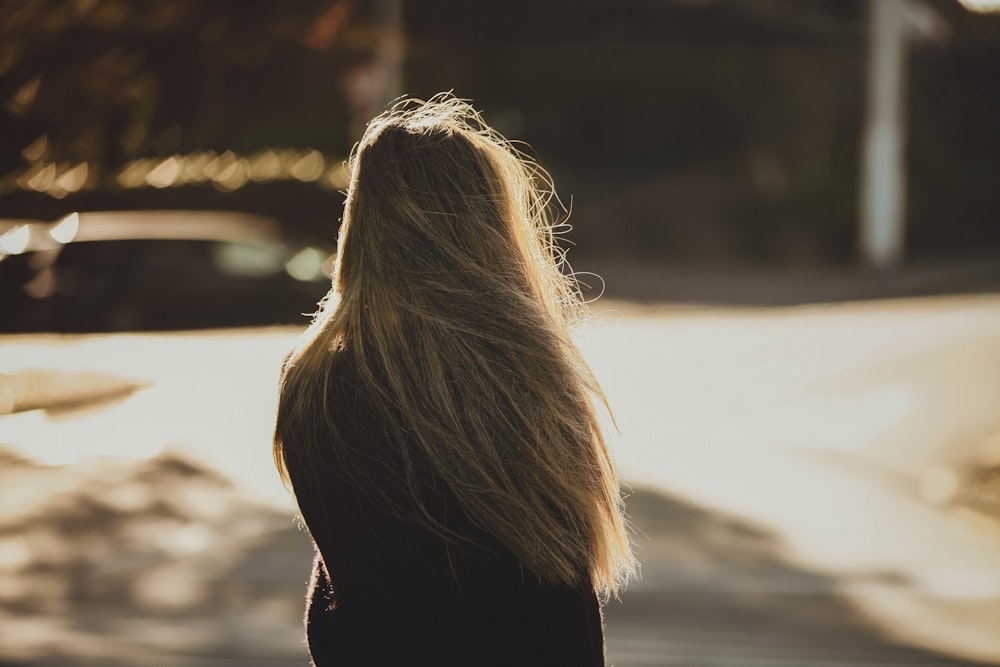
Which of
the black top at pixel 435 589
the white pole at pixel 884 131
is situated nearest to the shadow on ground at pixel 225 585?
the black top at pixel 435 589

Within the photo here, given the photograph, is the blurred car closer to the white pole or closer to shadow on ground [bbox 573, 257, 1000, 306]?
shadow on ground [bbox 573, 257, 1000, 306]

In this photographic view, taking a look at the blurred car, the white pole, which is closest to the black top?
the blurred car

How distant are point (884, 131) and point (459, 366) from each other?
74.3 ft

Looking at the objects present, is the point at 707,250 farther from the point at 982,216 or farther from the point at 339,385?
the point at 339,385

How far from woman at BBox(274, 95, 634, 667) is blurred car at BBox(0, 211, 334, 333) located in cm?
300

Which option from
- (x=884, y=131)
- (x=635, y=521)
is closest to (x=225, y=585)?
(x=635, y=521)

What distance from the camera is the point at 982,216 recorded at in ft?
91.7

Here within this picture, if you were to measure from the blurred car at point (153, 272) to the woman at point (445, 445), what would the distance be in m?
3.00

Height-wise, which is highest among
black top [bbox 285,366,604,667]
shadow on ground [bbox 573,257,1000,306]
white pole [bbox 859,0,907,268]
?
white pole [bbox 859,0,907,268]

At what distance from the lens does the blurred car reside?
15.3 feet

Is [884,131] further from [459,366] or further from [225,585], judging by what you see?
[459,366]

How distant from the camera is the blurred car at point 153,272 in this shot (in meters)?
4.67

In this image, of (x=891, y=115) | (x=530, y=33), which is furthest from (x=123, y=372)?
(x=530, y=33)

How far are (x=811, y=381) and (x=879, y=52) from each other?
13530 millimetres
